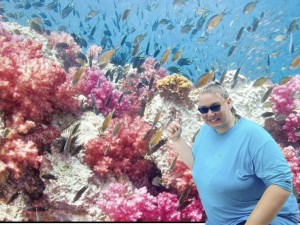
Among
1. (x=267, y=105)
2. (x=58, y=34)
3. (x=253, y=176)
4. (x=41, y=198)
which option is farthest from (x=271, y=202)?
(x=58, y=34)

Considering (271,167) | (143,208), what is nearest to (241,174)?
(271,167)

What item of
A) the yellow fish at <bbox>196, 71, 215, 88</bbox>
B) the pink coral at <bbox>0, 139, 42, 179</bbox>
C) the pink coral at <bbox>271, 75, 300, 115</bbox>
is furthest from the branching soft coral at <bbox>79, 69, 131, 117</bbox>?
the pink coral at <bbox>271, 75, 300, 115</bbox>

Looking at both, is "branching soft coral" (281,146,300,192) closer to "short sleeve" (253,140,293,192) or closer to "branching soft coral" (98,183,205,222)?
"branching soft coral" (98,183,205,222)

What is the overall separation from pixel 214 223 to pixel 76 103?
3161 millimetres

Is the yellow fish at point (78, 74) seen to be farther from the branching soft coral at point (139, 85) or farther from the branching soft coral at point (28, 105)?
the branching soft coral at point (139, 85)

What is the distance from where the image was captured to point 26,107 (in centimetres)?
443

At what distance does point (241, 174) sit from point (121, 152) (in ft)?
9.26

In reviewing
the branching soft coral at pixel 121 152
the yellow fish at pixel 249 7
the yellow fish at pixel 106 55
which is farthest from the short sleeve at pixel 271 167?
the yellow fish at pixel 249 7

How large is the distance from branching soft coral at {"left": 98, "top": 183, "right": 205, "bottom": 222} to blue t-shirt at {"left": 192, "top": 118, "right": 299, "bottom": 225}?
181cm

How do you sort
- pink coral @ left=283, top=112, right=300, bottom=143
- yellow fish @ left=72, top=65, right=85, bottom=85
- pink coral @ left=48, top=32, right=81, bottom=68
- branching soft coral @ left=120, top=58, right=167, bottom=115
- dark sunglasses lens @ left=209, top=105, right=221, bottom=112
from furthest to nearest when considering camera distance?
pink coral @ left=48, top=32, right=81, bottom=68 < branching soft coral @ left=120, top=58, right=167, bottom=115 < pink coral @ left=283, top=112, right=300, bottom=143 < yellow fish @ left=72, top=65, right=85, bottom=85 < dark sunglasses lens @ left=209, top=105, right=221, bottom=112

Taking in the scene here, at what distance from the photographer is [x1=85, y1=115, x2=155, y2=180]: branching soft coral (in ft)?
14.8

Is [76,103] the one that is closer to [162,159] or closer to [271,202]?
[162,159]

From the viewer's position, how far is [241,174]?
82.0 inches

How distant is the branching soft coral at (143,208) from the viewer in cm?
403
